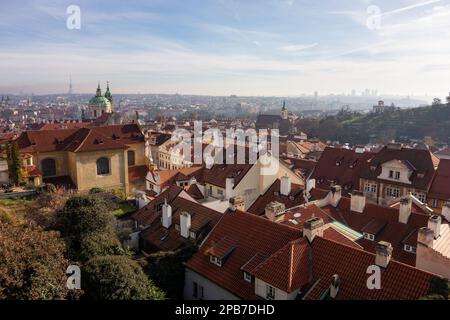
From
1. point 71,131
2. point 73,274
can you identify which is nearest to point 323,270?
point 73,274

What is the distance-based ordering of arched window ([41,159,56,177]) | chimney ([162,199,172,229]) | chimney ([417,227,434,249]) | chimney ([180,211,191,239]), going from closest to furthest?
chimney ([417,227,434,249]), chimney ([180,211,191,239]), chimney ([162,199,172,229]), arched window ([41,159,56,177])

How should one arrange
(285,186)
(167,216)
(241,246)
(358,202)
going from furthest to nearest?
(285,186), (358,202), (167,216), (241,246)

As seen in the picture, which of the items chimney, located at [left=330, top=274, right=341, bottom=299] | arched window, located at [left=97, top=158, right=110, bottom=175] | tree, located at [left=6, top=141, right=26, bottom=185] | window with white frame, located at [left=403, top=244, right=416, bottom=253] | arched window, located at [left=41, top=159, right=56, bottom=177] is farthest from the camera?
arched window, located at [left=97, top=158, right=110, bottom=175]

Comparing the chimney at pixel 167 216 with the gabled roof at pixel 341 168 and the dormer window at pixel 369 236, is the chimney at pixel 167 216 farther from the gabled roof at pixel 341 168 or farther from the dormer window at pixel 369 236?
the gabled roof at pixel 341 168

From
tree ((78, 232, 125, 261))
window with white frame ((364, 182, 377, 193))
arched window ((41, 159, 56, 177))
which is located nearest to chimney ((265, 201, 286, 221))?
tree ((78, 232, 125, 261))

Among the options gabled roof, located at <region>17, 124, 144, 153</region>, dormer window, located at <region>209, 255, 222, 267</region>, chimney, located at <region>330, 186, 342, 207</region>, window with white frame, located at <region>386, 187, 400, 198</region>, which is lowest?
window with white frame, located at <region>386, 187, 400, 198</region>

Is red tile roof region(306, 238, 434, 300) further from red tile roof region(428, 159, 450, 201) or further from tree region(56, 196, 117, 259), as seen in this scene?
red tile roof region(428, 159, 450, 201)

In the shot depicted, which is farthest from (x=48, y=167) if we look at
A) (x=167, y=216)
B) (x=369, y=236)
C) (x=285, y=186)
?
(x=369, y=236)

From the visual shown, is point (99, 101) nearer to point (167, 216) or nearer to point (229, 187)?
point (229, 187)
